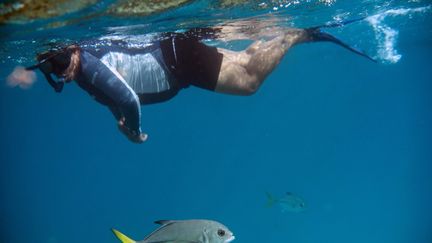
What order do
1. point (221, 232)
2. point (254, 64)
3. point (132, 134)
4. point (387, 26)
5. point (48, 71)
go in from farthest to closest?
point (387, 26) → point (254, 64) → point (132, 134) → point (48, 71) → point (221, 232)

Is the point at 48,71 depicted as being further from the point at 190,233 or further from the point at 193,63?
the point at 190,233

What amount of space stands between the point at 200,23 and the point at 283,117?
345 ft

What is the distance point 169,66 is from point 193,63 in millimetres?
461

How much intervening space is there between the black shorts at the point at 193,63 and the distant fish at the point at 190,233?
3.01 m

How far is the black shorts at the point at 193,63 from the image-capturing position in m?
6.45

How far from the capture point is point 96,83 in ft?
17.2

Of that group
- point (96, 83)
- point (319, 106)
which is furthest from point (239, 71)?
point (319, 106)

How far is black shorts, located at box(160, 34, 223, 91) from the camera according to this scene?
6.45 metres

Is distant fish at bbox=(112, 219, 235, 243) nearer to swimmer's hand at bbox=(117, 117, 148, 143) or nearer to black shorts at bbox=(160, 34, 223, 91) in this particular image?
swimmer's hand at bbox=(117, 117, 148, 143)

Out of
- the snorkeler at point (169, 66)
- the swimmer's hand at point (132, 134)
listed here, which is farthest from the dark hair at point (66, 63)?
the swimmer's hand at point (132, 134)

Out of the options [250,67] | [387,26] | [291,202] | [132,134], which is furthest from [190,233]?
[387,26]

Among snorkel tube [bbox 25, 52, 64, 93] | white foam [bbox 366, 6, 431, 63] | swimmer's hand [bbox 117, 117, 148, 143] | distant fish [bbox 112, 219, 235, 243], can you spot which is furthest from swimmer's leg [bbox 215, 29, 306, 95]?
white foam [bbox 366, 6, 431, 63]

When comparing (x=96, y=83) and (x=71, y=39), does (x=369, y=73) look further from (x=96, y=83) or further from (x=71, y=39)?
(x=96, y=83)

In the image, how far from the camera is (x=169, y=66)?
6535 mm
